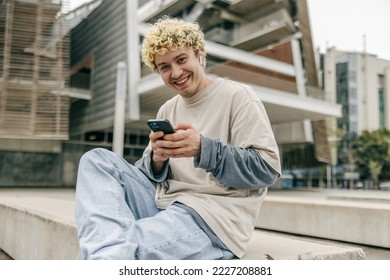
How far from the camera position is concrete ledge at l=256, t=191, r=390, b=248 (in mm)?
3957

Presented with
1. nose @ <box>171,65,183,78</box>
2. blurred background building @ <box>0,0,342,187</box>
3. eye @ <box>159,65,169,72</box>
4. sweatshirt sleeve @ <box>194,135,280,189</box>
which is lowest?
sweatshirt sleeve @ <box>194,135,280,189</box>

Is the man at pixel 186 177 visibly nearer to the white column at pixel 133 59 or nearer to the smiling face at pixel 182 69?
the smiling face at pixel 182 69

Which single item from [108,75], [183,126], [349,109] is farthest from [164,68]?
[349,109]

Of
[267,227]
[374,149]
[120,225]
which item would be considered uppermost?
[374,149]

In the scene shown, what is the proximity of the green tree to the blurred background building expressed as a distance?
820 centimetres

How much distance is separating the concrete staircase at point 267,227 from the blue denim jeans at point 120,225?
1.07 feet

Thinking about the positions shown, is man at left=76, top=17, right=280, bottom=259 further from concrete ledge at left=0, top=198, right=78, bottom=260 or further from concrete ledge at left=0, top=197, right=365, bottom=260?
concrete ledge at left=0, top=198, right=78, bottom=260

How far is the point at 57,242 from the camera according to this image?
2398 millimetres

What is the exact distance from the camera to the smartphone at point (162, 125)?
128 cm

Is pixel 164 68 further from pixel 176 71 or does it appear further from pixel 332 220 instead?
pixel 332 220

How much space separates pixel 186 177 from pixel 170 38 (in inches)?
22.1

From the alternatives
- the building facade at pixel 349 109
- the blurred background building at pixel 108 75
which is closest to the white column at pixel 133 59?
the blurred background building at pixel 108 75

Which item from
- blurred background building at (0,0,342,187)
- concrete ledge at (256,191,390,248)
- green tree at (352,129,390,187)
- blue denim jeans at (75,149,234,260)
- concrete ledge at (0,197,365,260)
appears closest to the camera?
blue denim jeans at (75,149,234,260)

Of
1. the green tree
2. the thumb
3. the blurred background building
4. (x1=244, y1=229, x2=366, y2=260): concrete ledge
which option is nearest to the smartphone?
the thumb
